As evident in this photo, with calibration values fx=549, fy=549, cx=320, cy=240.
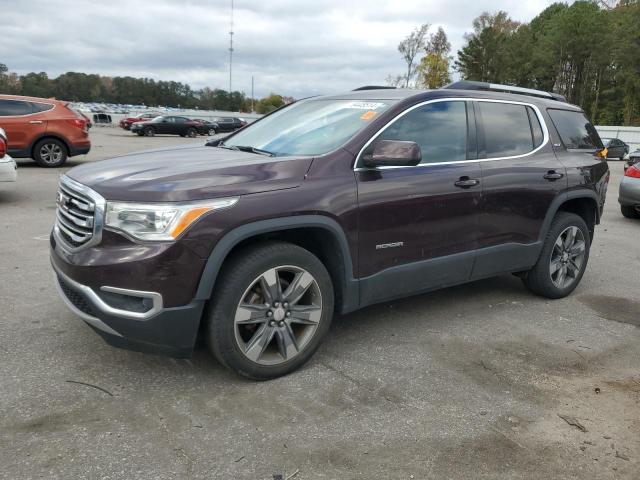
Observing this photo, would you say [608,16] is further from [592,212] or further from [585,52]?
[592,212]

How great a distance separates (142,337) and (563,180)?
369cm

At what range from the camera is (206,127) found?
40.8 metres

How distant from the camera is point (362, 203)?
341 cm

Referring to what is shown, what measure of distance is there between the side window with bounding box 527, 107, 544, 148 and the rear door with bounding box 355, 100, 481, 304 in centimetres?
83

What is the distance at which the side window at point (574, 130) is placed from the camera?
4945 millimetres

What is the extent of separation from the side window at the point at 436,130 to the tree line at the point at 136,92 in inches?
3612

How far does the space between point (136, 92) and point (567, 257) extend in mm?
110421

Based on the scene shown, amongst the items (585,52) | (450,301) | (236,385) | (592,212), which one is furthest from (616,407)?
(585,52)

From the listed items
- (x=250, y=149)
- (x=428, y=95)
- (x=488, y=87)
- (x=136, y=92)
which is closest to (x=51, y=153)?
(x=250, y=149)

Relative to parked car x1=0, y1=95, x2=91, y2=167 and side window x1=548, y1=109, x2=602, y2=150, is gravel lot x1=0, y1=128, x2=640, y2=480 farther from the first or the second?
parked car x1=0, y1=95, x2=91, y2=167

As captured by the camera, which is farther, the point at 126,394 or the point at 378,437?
the point at 126,394

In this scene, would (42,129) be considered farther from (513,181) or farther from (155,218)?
(513,181)

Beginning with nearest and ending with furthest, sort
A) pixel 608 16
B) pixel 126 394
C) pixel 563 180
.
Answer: pixel 126 394 < pixel 563 180 < pixel 608 16

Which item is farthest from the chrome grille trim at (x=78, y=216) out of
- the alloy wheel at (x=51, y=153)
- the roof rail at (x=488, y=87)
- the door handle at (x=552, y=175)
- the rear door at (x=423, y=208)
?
the alloy wheel at (x=51, y=153)
